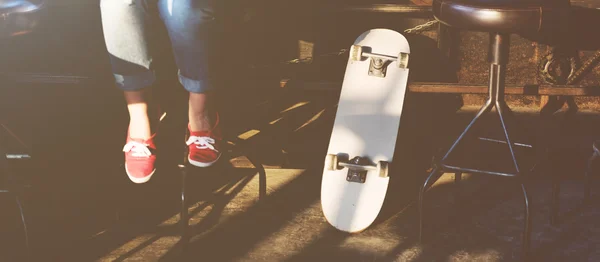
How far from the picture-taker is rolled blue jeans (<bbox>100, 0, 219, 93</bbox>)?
2.62 metres

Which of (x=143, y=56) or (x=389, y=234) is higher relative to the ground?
(x=143, y=56)

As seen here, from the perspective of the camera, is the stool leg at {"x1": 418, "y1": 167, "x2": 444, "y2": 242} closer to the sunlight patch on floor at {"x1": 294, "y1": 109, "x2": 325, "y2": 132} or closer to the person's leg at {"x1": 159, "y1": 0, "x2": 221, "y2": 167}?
the person's leg at {"x1": 159, "y1": 0, "x2": 221, "y2": 167}

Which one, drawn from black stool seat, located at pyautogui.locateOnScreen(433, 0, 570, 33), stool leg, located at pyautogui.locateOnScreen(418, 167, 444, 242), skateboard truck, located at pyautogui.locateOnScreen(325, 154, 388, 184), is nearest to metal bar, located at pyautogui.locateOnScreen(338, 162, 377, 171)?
skateboard truck, located at pyautogui.locateOnScreen(325, 154, 388, 184)

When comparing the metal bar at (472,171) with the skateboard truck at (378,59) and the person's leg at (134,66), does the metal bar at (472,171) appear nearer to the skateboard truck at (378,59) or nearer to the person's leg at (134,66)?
the skateboard truck at (378,59)

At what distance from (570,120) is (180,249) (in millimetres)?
2221

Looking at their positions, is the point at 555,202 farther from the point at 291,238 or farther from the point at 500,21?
the point at 291,238

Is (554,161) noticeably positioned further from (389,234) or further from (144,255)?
(144,255)

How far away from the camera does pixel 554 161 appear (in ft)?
11.5

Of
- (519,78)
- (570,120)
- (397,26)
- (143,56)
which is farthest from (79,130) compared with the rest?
(570,120)

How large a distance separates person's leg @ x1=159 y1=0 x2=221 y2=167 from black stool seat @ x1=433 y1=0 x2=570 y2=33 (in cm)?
98

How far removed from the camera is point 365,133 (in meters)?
3.05

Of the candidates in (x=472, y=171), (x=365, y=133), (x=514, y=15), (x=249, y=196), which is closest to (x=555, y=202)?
(x=472, y=171)

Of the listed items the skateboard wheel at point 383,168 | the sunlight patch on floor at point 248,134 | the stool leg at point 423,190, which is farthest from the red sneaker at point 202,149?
the sunlight patch on floor at point 248,134

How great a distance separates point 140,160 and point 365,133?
1.00 m
